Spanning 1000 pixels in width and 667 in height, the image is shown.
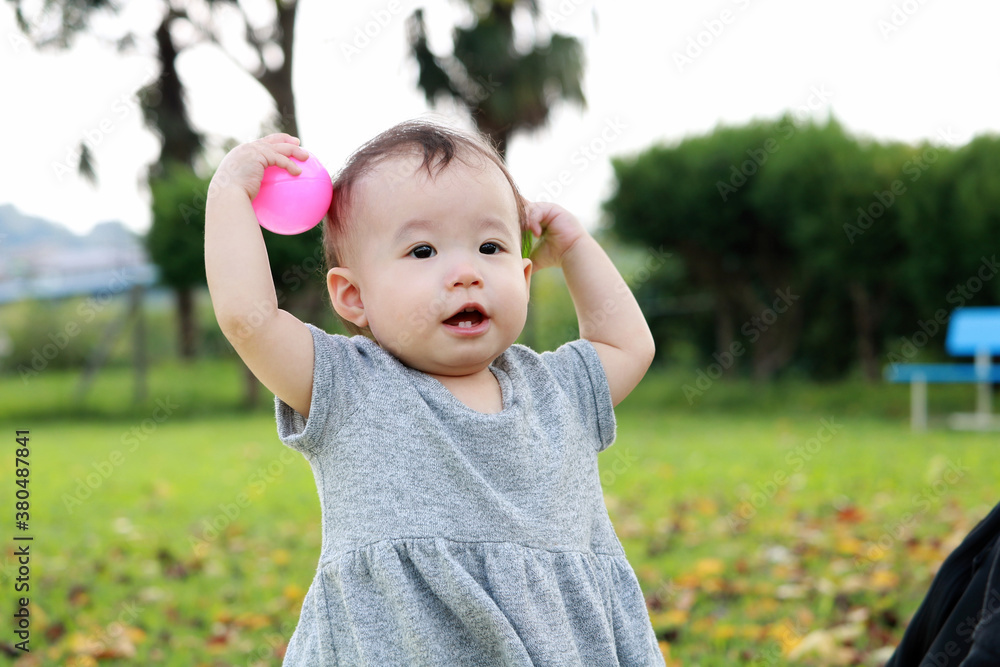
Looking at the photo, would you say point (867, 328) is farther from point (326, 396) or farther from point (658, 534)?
point (326, 396)

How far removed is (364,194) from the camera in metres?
1.46

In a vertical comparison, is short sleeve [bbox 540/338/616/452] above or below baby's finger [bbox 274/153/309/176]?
below

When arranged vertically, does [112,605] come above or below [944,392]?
above

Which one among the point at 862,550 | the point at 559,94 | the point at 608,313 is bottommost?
the point at 862,550

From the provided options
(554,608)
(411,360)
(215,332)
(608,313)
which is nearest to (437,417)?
(411,360)

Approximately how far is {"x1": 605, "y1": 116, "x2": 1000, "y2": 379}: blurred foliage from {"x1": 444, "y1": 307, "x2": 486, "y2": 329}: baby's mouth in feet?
29.0

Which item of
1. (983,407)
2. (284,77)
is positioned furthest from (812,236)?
(284,77)

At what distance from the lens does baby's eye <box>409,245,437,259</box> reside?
56.5 inches

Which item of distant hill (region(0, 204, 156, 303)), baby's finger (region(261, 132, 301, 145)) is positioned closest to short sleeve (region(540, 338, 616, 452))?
baby's finger (region(261, 132, 301, 145))

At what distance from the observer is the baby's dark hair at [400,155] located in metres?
1.47

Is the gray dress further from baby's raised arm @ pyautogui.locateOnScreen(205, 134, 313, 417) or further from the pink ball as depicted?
the pink ball

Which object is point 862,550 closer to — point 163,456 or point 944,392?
point 163,456

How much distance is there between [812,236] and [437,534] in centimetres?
956

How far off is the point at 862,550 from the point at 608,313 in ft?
8.43
